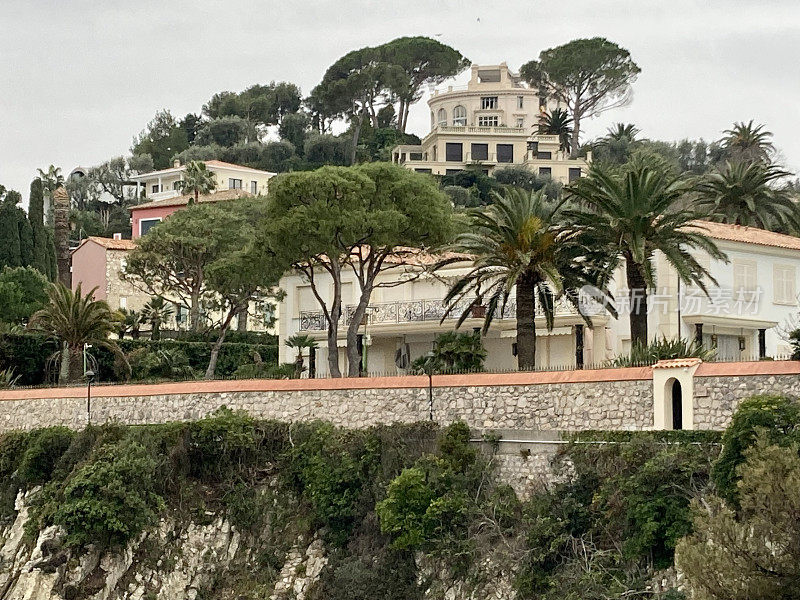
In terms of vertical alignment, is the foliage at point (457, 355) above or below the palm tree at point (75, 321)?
below

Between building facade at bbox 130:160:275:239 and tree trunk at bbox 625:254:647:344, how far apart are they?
2172 inches

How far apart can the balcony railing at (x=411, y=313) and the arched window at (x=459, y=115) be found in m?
84.3

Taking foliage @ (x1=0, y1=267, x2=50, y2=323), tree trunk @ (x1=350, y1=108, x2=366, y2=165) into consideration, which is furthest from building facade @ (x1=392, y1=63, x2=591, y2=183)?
foliage @ (x1=0, y1=267, x2=50, y2=323)

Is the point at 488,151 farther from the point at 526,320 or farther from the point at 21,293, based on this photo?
the point at 526,320

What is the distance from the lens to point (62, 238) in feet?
220

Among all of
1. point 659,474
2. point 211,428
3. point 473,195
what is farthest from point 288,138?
point 659,474

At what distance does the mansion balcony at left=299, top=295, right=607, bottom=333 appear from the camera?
44.8m

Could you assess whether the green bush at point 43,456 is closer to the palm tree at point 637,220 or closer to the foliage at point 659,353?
the palm tree at point 637,220

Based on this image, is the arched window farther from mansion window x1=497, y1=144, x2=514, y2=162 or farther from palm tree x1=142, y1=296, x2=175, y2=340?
palm tree x1=142, y1=296, x2=175, y2=340

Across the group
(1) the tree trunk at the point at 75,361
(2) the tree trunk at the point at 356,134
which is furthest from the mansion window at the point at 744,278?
(2) the tree trunk at the point at 356,134

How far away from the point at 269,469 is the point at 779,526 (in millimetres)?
17429

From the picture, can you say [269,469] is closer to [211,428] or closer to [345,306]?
[211,428]

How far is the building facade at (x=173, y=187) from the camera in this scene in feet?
317

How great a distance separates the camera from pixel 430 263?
1889 inches
